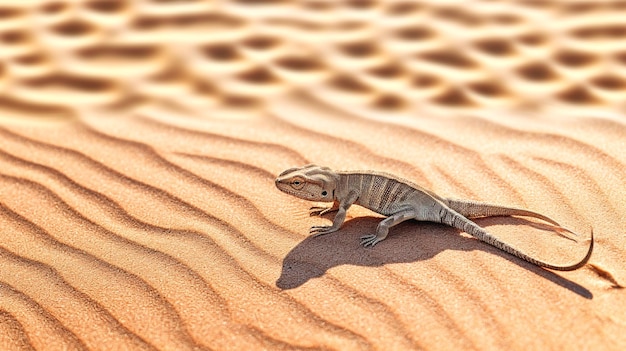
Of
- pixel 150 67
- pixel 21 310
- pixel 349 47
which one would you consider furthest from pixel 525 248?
pixel 150 67

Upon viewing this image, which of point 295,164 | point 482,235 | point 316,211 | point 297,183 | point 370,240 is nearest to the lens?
point 482,235

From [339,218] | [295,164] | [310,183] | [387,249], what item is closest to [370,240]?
[387,249]

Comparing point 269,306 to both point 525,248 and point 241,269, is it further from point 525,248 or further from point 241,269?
point 525,248

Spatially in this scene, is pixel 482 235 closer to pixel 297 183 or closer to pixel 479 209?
pixel 479 209

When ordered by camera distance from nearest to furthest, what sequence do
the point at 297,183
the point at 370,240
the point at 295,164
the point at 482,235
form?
the point at 482,235
the point at 370,240
the point at 297,183
the point at 295,164

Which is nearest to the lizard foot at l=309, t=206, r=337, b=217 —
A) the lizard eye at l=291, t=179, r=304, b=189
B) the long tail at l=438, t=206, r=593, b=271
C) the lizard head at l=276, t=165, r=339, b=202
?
the lizard head at l=276, t=165, r=339, b=202

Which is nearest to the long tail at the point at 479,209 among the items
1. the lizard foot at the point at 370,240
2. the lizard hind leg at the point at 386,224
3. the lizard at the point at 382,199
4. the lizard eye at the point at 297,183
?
the lizard at the point at 382,199

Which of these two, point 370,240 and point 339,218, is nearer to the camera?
point 370,240
